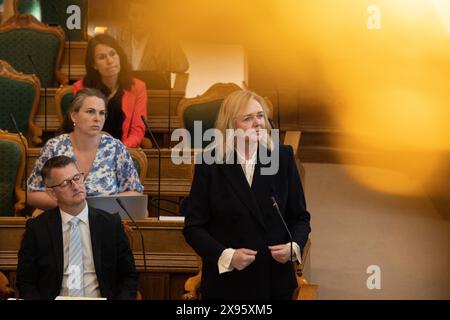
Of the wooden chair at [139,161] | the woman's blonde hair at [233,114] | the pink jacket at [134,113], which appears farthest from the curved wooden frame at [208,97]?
the woman's blonde hair at [233,114]

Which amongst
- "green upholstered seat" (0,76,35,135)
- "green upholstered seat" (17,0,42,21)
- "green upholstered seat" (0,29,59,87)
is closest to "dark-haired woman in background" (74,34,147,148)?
"green upholstered seat" (0,76,35,135)

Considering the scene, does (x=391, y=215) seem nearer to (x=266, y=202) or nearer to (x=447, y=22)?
(x=447, y=22)

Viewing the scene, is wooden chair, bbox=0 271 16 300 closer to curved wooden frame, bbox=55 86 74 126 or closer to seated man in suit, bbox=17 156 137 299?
seated man in suit, bbox=17 156 137 299

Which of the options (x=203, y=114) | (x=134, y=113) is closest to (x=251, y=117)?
(x=134, y=113)

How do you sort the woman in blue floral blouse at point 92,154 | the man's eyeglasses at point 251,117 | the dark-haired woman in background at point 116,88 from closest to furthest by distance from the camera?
1. the man's eyeglasses at point 251,117
2. the woman in blue floral blouse at point 92,154
3. the dark-haired woman in background at point 116,88

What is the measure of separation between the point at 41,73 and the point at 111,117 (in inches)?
41.2

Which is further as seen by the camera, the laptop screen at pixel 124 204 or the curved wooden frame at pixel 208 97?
the curved wooden frame at pixel 208 97

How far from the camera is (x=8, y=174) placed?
156 inches

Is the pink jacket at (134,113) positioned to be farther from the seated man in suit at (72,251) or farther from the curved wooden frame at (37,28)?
the seated man in suit at (72,251)

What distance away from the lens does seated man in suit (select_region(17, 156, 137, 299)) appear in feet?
9.26

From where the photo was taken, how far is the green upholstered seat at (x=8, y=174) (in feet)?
13.0

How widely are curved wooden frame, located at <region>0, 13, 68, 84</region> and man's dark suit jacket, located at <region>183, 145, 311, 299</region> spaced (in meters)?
2.74

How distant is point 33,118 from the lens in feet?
15.6

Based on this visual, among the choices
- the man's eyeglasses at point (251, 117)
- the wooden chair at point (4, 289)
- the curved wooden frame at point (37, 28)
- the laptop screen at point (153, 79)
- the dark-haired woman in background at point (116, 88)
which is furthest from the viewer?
the curved wooden frame at point (37, 28)
